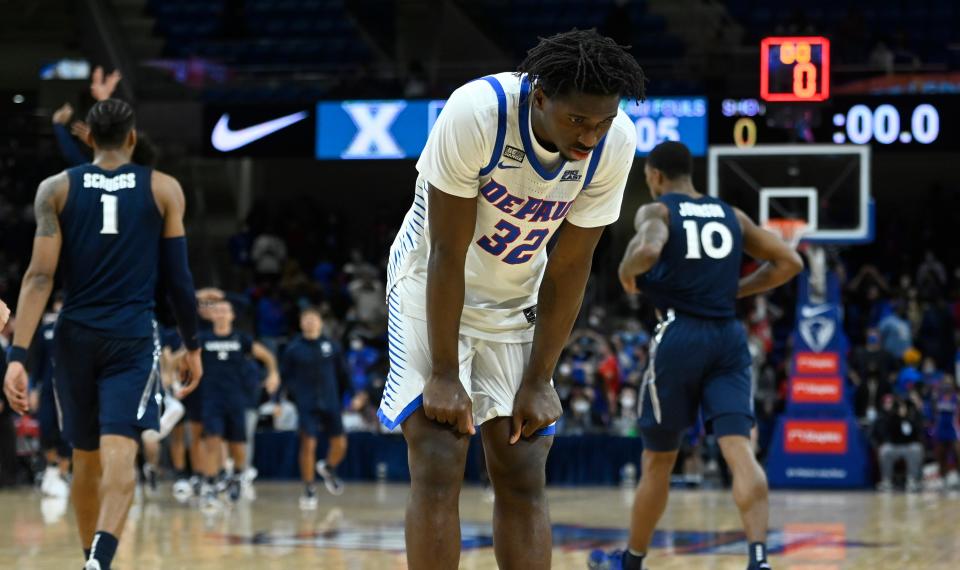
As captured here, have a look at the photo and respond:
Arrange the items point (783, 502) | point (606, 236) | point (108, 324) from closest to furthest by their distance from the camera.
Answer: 1. point (108, 324)
2. point (783, 502)
3. point (606, 236)

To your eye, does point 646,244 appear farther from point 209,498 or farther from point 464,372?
point 209,498

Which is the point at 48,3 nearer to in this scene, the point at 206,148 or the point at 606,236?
the point at 206,148

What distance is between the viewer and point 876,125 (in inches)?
635

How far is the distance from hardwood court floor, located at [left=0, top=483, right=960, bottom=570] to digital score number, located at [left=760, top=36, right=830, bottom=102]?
384 cm

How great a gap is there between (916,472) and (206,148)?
9672 millimetres

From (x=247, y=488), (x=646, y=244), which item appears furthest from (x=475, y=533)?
(x=247, y=488)

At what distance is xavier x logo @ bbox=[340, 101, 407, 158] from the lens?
702 inches

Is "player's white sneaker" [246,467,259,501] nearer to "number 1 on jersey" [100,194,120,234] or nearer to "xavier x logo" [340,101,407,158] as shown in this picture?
"xavier x logo" [340,101,407,158]

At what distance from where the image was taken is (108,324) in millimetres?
5641

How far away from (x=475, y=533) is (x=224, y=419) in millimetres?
4007

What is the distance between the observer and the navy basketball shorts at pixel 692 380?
6348 mm

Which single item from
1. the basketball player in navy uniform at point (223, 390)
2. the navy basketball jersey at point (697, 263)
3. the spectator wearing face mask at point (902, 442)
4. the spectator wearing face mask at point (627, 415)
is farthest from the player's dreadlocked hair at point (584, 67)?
the spectator wearing face mask at point (627, 415)

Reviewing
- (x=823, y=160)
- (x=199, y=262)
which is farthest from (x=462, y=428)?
(x=199, y=262)

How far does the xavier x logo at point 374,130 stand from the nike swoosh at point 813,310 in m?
5.32
